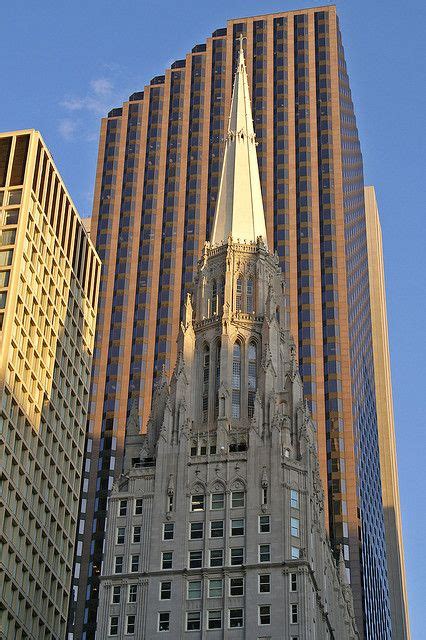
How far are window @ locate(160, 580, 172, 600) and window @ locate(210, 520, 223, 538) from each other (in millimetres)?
7279

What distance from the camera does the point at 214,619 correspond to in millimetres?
125312

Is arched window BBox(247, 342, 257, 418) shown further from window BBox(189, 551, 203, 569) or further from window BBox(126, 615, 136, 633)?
window BBox(126, 615, 136, 633)

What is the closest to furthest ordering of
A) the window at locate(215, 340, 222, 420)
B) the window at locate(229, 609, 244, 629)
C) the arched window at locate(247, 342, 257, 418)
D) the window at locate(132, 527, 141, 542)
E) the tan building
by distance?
the tan building, the window at locate(229, 609, 244, 629), the window at locate(132, 527, 141, 542), the window at locate(215, 340, 222, 420), the arched window at locate(247, 342, 257, 418)

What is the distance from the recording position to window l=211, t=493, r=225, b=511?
13375 centimetres

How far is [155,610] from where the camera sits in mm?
126688

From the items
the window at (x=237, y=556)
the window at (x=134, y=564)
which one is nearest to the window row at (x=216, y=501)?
the window at (x=237, y=556)

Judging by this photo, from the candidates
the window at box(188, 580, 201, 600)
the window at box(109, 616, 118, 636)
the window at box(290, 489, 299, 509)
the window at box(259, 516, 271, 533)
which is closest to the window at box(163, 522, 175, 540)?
the window at box(188, 580, 201, 600)

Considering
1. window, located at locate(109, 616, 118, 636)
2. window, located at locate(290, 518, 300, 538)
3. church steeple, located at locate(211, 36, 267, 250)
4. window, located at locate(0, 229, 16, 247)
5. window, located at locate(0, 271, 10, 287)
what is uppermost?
church steeple, located at locate(211, 36, 267, 250)

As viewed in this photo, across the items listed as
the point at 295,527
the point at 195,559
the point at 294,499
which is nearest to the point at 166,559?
the point at 195,559

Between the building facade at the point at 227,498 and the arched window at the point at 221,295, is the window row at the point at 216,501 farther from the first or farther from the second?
the arched window at the point at 221,295

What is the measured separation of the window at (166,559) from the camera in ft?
427

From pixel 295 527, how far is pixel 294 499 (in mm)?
3531

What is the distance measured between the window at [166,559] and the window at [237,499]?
29.0 feet

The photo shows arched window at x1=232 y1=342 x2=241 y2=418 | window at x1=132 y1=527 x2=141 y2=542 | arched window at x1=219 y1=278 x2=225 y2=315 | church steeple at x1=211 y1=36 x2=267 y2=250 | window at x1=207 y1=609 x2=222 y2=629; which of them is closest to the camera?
window at x1=207 y1=609 x2=222 y2=629
